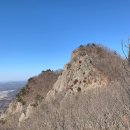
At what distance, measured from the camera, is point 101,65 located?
44.6 m

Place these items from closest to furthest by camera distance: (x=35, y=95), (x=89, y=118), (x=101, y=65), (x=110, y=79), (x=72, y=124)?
(x=89, y=118) < (x=72, y=124) < (x=110, y=79) < (x=101, y=65) < (x=35, y=95)

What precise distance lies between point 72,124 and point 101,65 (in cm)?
1598

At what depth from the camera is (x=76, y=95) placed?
43875 mm

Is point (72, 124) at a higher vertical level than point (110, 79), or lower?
lower

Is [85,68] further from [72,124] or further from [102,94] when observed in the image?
[72,124]

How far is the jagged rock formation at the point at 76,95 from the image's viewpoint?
30531 millimetres

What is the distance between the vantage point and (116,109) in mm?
24656

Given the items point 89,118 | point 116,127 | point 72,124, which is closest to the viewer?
point 116,127

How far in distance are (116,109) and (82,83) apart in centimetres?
2068

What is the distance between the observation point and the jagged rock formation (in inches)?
1202

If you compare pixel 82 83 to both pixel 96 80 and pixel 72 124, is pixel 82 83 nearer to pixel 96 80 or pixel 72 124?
pixel 96 80

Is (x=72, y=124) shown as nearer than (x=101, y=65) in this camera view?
Yes

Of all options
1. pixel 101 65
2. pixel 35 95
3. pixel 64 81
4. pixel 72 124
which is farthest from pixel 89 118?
pixel 35 95

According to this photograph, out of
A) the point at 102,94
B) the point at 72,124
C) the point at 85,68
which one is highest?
the point at 85,68
